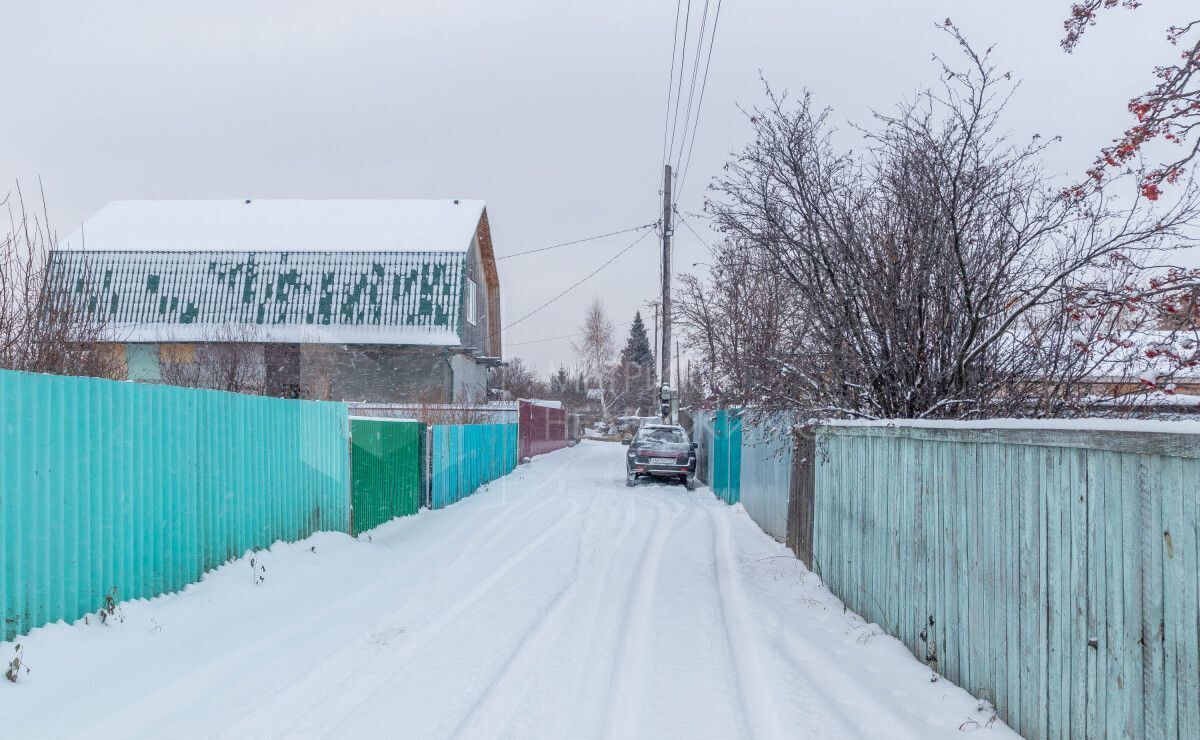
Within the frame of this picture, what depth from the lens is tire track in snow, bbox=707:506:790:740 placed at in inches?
179

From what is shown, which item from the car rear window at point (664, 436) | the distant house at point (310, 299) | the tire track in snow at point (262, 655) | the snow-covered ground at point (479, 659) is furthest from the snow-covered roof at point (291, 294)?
the snow-covered ground at point (479, 659)

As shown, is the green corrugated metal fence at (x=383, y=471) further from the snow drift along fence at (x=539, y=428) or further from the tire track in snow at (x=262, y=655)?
the snow drift along fence at (x=539, y=428)

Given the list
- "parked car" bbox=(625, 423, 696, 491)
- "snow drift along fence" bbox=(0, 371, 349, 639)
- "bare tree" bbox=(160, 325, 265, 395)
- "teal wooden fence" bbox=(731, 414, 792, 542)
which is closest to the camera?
"snow drift along fence" bbox=(0, 371, 349, 639)

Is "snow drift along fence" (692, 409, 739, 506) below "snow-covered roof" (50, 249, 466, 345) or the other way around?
below

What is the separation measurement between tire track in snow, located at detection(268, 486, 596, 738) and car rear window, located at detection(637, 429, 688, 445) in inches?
534

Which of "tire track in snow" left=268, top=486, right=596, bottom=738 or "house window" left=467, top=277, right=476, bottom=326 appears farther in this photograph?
"house window" left=467, top=277, right=476, bottom=326

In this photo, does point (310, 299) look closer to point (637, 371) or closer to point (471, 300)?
point (471, 300)

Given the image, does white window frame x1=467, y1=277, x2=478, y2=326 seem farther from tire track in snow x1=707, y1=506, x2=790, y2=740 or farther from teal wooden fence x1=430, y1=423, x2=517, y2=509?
tire track in snow x1=707, y1=506, x2=790, y2=740

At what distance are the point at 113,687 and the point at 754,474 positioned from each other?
10.7 meters

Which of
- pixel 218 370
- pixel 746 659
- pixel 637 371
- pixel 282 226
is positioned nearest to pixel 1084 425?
pixel 746 659

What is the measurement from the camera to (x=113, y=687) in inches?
191

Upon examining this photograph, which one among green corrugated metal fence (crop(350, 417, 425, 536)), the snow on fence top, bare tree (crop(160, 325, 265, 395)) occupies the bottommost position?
green corrugated metal fence (crop(350, 417, 425, 536))

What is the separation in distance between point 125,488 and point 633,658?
3.69 m

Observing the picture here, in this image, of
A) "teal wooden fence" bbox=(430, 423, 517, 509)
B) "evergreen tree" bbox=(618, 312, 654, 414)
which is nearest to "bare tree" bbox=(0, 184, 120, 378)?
"teal wooden fence" bbox=(430, 423, 517, 509)
